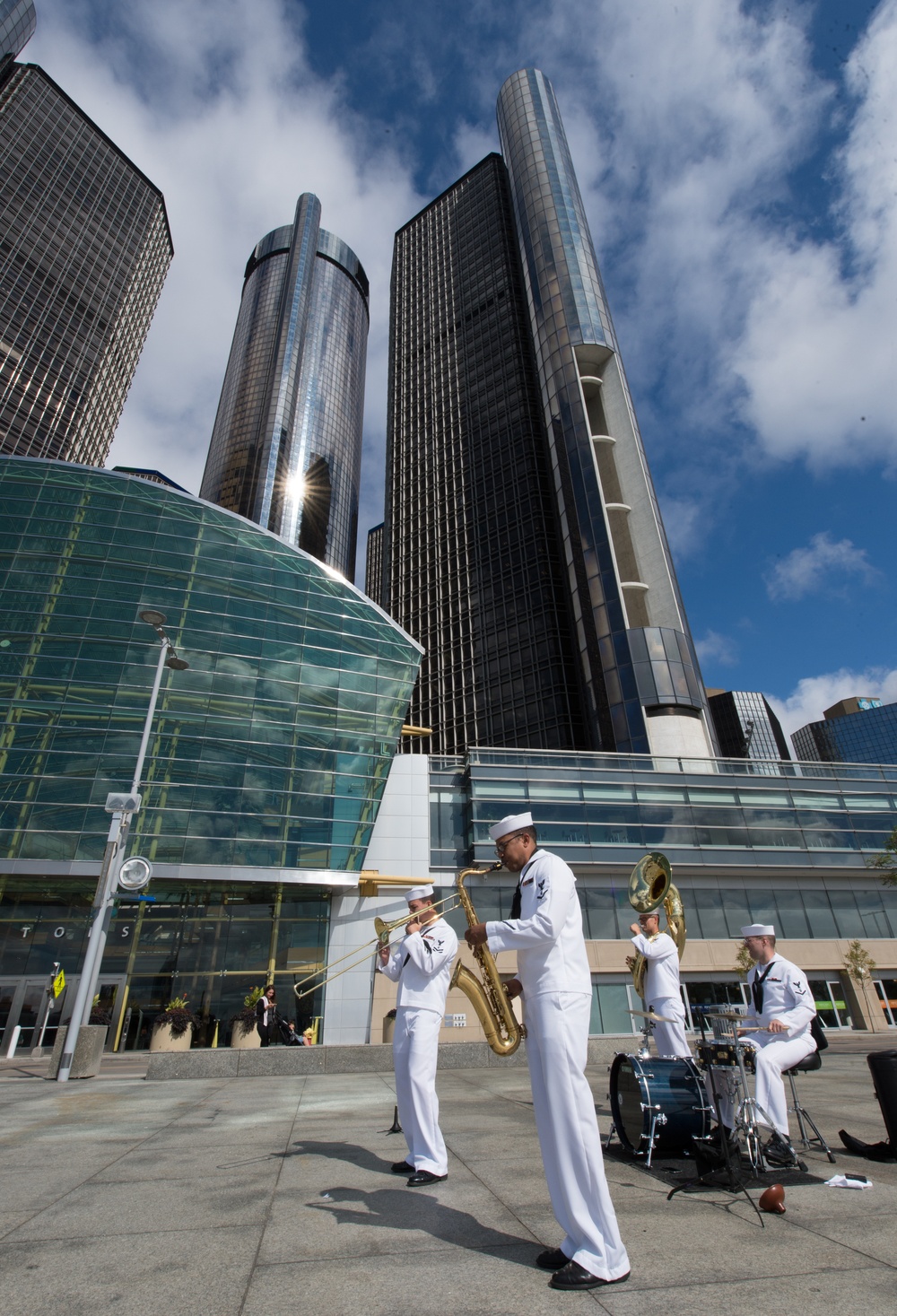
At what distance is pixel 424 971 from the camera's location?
6438mm

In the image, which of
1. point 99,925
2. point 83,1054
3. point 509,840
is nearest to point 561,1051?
point 509,840

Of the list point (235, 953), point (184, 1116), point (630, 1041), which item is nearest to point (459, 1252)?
point (184, 1116)

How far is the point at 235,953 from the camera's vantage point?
2861cm

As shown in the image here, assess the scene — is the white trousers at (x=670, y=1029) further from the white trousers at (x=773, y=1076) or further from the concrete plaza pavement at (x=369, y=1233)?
the white trousers at (x=773, y=1076)

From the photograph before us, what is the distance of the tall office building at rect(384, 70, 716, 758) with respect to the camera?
5900 centimetres

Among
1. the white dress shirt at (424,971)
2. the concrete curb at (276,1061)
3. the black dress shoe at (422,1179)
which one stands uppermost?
the white dress shirt at (424,971)

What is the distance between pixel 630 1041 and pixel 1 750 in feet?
89.7

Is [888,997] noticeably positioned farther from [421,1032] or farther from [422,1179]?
[422,1179]

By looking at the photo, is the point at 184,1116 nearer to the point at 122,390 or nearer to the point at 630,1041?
the point at 630,1041

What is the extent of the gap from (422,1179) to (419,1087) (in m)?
0.63

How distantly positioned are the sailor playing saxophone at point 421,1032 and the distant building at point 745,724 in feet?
611

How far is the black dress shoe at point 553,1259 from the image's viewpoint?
3.48 metres

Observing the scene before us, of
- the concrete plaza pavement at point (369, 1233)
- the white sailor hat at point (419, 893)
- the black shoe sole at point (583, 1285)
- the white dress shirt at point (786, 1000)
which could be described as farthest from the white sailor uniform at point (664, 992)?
the black shoe sole at point (583, 1285)

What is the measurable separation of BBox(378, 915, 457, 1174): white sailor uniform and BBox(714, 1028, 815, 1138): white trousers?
7.97 ft
